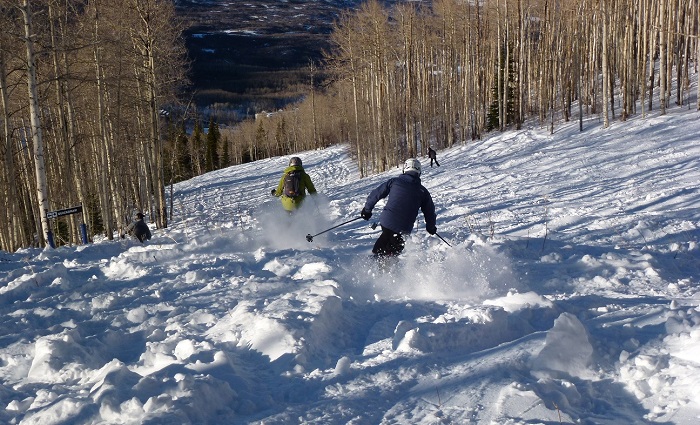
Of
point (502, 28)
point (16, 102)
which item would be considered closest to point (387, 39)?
point (502, 28)

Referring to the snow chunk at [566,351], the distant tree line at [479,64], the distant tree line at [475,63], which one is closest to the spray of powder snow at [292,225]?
the snow chunk at [566,351]

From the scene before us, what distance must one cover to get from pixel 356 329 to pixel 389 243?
2.28m

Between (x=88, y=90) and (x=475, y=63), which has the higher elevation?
(x=88, y=90)

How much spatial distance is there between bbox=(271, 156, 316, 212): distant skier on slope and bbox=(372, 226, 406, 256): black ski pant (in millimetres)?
3961

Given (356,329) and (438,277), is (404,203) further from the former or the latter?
(356,329)

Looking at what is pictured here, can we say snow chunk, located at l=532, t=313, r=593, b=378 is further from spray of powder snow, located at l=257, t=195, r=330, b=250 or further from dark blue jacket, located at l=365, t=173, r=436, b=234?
spray of powder snow, located at l=257, t=195, r=330, b=250

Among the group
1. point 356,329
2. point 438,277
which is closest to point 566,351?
point 356,329

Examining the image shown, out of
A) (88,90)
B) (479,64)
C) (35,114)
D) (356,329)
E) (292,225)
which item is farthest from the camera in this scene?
(479,64)

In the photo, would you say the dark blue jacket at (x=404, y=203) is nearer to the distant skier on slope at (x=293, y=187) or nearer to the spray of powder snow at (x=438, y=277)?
the spray of powder snow at (x=438, y=277)

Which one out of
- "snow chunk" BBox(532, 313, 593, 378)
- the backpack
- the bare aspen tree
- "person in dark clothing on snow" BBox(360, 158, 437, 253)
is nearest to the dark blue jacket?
"person in dark clothing on snow" BBox(360, 158, 437, 253)

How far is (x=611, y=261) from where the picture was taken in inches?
278

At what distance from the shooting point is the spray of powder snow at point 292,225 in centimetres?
1049

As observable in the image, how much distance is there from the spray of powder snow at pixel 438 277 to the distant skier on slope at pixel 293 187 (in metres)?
3.78

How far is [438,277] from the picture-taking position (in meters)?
6.46
